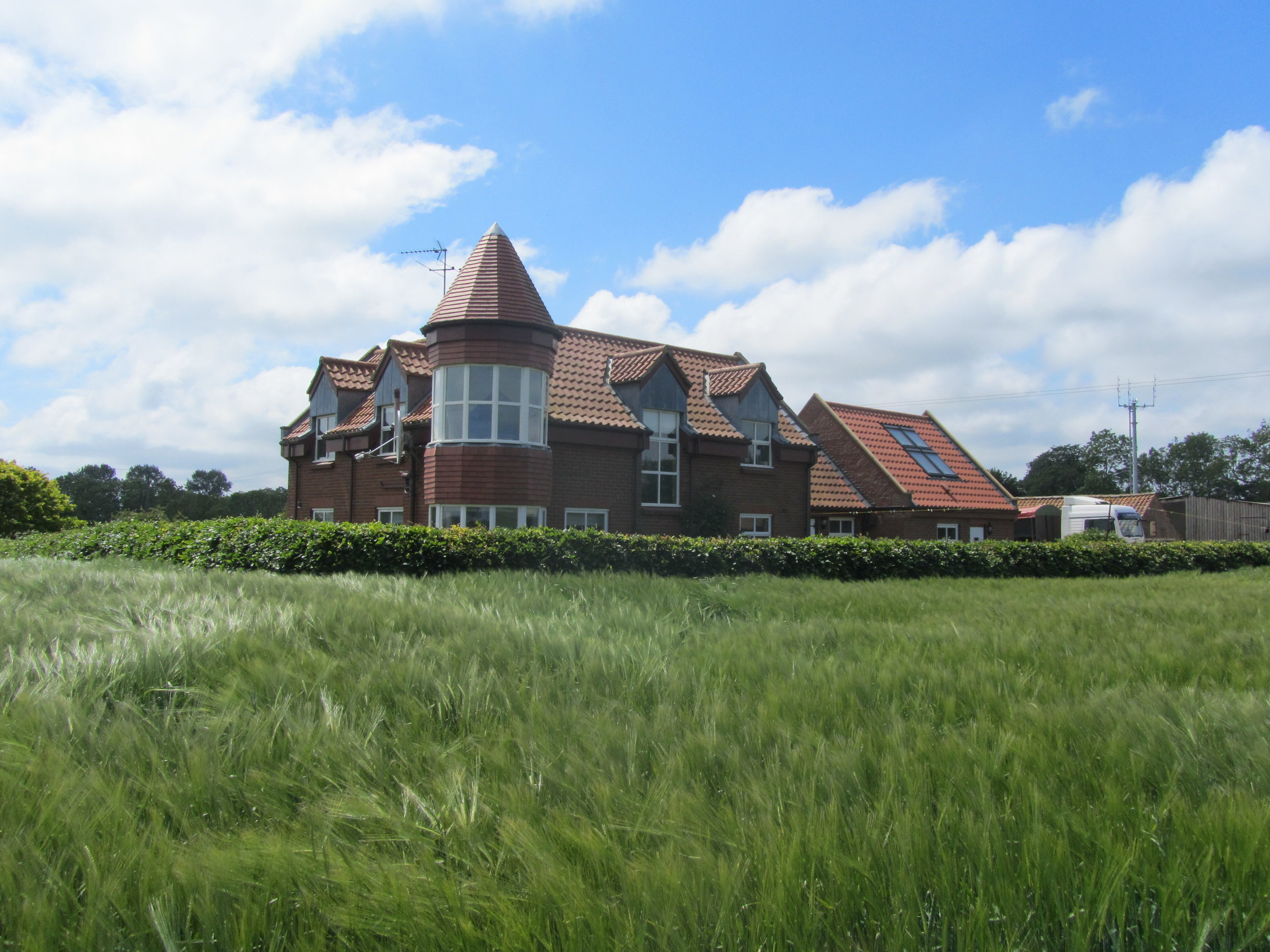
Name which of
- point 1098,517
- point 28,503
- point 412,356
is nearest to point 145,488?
point 28,503

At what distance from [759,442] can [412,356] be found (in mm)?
11184

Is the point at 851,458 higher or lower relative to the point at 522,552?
higher

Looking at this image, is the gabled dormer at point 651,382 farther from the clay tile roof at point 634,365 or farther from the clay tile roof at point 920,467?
the clay tile roof at point 920,467

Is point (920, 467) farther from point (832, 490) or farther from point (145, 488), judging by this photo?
point (145, 488)

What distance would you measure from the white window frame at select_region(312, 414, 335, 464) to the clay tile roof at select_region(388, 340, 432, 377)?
4.48m

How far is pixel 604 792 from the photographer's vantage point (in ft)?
8.55

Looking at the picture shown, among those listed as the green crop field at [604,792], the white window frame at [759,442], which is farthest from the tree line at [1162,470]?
the green crop field at [604,792]

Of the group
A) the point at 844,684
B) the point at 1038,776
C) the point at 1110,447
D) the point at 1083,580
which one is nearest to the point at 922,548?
the point at 1083,580

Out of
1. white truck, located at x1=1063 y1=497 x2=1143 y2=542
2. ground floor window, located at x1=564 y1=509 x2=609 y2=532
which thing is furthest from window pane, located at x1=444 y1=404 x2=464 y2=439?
white truck, located at x1=1063 y1=497 x2=1143 y2=542

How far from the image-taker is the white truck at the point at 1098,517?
3812cm

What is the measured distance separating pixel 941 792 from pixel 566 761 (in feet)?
4.20

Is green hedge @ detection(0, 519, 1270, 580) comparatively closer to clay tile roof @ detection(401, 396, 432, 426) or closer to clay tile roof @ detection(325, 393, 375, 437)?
clay tile roof @ detection(401, 396, 432, 426)

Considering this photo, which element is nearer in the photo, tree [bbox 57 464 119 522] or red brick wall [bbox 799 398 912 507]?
red brick wall [bbox 799 398 912 507]

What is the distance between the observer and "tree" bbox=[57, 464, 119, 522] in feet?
239
